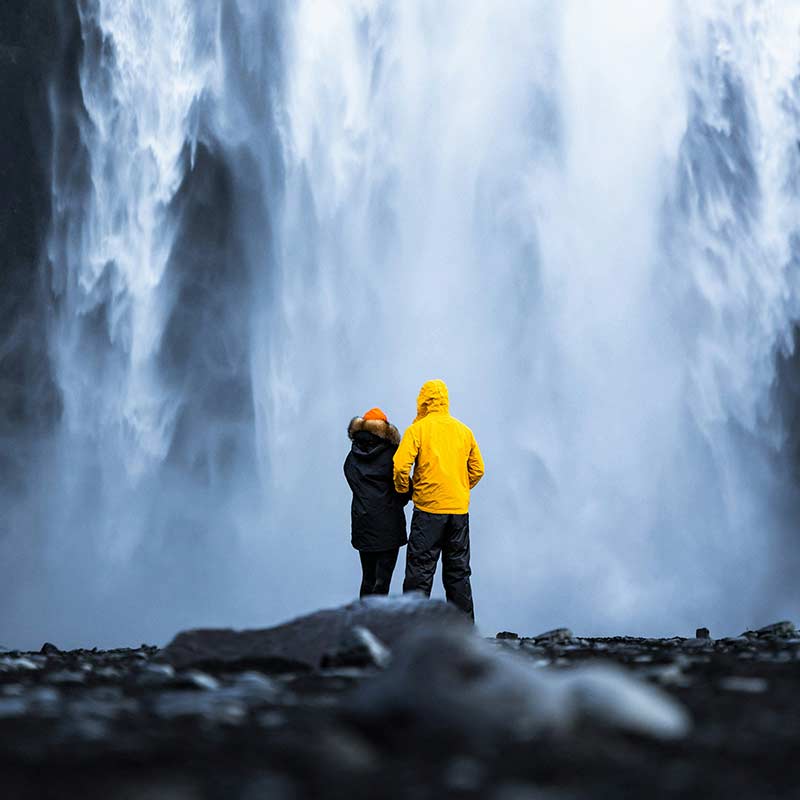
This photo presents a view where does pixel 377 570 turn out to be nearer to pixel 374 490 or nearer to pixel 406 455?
pixel 374 490

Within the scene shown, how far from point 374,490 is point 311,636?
3.78 m

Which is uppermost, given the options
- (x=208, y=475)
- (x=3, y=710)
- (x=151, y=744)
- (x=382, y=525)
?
(x=208, y=475)

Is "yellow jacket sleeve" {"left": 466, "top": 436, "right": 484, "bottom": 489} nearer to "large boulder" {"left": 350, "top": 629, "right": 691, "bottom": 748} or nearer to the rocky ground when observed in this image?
the rocky ground

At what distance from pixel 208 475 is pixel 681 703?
1889 centimetres

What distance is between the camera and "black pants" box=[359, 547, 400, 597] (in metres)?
8.73

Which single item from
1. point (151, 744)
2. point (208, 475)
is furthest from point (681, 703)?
point (208, 475)

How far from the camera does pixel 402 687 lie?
255 cm

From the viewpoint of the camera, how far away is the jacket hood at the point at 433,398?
27.4ft

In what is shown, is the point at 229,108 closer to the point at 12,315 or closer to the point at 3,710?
the point at 12,315

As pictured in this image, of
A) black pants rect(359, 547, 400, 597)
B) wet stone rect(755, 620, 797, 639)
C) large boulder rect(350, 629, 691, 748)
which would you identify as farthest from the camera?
black pants rect(359, 547, 400, 597)

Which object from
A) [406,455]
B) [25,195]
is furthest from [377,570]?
[25,195]

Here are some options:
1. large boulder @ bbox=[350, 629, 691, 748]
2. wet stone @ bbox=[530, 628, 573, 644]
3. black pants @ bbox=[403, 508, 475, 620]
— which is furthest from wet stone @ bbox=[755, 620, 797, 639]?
large boulder @ bbox=[350, 629, 691, 748]

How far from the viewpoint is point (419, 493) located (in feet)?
27.0

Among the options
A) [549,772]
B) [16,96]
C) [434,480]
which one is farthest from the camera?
[16,96]
